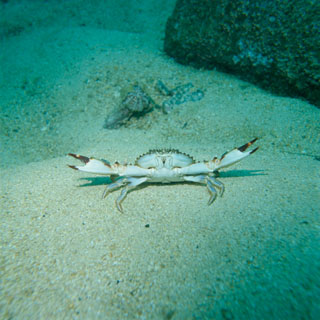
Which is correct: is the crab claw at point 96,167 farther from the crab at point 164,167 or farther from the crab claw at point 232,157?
the crab claw at point 232,157

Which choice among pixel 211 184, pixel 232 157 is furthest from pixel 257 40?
pixel 211 184

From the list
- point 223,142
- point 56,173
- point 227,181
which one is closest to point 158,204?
point 227,181

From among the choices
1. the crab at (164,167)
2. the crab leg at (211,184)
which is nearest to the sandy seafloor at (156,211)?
the crab leg at (211,184)

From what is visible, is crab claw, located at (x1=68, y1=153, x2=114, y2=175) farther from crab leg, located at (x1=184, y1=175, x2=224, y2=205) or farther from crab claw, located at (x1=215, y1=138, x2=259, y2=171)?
crab claw, located at (x1=215, y1=138, x2=259, y2=171)

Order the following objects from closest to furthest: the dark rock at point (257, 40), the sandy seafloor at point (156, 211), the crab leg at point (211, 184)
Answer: the sandy seafloor at point (156, 211) → the crab leg at point (211, 184) → the dark rock at point (257, 40)

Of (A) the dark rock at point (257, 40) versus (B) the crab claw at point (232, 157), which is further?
(A) the dark rock at point (257, 40)

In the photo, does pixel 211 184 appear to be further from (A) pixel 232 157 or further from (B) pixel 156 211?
(B) pixel 156 211

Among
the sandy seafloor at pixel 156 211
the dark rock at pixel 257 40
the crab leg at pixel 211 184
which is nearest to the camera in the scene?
the sandy seafloor at pixel 156 211
